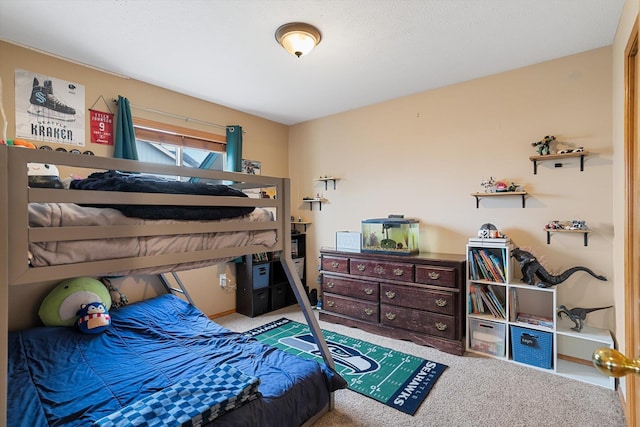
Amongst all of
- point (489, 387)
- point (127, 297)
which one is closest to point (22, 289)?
point (127, 297)

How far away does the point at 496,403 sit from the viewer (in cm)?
189

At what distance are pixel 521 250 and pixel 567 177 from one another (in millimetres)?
699

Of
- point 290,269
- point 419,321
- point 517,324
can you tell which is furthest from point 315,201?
point 517,324

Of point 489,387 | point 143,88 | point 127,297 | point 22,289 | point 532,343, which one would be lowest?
point 489,387

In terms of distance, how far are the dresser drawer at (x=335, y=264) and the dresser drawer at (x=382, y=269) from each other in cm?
6

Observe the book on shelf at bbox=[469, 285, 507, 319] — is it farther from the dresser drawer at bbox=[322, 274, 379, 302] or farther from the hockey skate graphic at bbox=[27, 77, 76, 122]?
the hockey skate graphic at bbox=[27, 77, 76, 122]

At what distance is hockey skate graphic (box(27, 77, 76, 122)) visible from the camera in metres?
2.32

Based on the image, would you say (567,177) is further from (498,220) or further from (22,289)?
→ (22,289)

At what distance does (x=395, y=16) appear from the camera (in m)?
1.96

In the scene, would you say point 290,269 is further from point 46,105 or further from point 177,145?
point 46,105

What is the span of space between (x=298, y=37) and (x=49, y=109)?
6.81 feet

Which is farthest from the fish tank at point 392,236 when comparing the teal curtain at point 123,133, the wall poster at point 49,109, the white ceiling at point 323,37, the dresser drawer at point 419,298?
the wall poster at point 49,109

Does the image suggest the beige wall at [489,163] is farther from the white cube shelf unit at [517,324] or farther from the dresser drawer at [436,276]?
the dresser drawer at [436,276]

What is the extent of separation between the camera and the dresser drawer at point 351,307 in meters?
3.02
